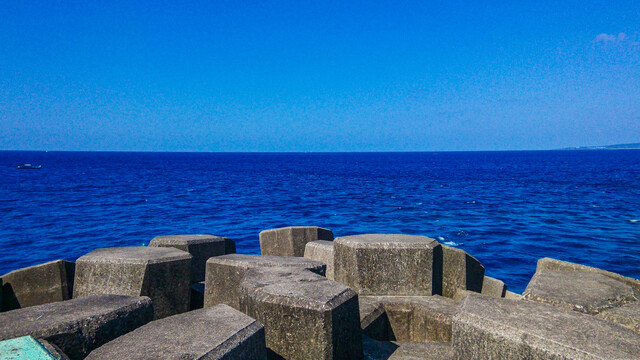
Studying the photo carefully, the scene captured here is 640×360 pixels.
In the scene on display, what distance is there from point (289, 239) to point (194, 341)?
3877 mm

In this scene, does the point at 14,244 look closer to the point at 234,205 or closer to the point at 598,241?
the point at 234,205

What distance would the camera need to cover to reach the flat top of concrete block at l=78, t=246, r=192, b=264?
Answer: 3266 millimetres

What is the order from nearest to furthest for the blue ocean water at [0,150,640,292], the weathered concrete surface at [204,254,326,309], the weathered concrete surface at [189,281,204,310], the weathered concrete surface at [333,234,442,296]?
1. the weathered concrete surface at [204,254,326,309]
2. the weathered concrete surface at [333,234,442,296]
3. the weathered concrete surface at [189,281,204,310]
4. the blue ocean water at [0,150,640,292]

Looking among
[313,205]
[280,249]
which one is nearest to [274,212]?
[313,205]

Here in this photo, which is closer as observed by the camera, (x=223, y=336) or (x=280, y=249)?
(x=223, y=336)

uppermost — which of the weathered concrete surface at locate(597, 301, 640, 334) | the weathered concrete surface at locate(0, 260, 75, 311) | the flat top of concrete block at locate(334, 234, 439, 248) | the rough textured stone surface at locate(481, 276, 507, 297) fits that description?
the flat top of concrete block at locate(334, 234, 439, 248)

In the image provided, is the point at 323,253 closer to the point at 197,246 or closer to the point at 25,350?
the point at 197,246

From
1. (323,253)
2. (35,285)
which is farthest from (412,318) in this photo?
(35,285)

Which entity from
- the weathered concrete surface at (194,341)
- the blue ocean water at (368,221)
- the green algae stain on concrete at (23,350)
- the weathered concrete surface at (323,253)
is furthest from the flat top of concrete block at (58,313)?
the blue ocean water at (368,221)

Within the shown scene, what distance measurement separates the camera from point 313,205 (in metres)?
26.3

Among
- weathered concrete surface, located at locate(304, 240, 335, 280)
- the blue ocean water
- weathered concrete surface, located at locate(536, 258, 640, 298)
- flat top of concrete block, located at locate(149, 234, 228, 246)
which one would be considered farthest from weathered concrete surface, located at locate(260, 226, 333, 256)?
the blue ocean water

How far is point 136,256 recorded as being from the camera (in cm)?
338

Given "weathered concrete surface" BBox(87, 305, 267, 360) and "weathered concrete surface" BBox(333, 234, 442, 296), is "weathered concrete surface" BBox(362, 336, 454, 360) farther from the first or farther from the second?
"weathered concrete surface" BBox(87, 305, 267, 360)

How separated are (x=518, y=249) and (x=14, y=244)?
18962 millimetres
